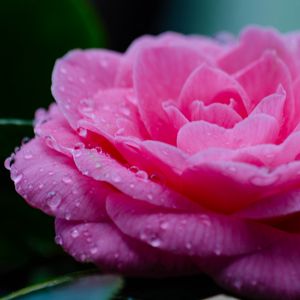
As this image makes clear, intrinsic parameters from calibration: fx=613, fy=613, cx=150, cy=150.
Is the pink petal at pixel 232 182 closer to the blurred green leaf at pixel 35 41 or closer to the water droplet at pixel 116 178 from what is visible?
the water droplet at pixel 116 178

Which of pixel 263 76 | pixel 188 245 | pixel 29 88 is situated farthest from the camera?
pixel 29 88

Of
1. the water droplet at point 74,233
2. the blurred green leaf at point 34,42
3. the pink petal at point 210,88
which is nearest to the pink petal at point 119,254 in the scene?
the water droplet at point 74,233

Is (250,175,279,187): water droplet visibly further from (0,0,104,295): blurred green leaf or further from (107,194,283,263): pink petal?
(0,0,104,295): blurred green leaf

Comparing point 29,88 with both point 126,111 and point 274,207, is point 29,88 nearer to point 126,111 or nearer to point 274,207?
point 126,111

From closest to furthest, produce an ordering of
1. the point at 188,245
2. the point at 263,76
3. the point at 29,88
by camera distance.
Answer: the point at 188,245 < the point at 263,76 < the point at 29,88

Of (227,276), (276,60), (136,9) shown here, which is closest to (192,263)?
(227,276)

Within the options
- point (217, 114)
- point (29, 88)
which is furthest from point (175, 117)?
point (29, 88)

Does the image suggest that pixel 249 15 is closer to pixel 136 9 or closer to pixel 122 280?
pixel 136 9
